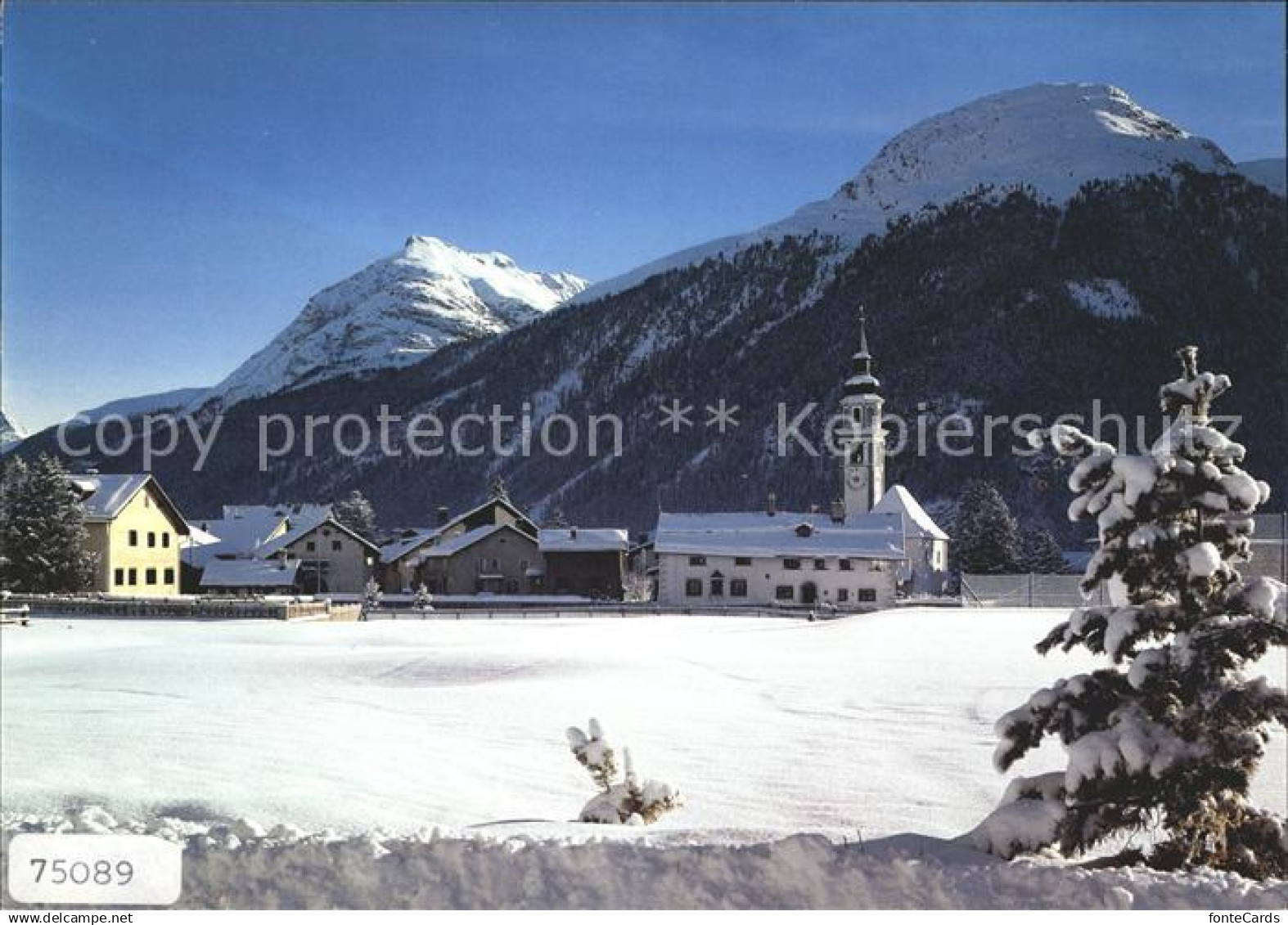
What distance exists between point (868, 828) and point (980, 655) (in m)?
→ 7.92

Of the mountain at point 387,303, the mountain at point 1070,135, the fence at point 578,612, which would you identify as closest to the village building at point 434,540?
the fence at point 578,612

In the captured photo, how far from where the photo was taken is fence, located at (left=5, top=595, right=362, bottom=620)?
62.4 ft

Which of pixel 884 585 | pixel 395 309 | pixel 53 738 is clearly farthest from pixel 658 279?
pixel 53 738

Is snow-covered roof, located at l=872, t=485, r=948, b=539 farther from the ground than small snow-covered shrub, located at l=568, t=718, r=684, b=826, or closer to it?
farther from the ground

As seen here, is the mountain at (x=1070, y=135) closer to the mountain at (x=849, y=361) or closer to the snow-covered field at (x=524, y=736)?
the mountain at (x=849, y=361)

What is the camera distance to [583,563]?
35469 millimetres

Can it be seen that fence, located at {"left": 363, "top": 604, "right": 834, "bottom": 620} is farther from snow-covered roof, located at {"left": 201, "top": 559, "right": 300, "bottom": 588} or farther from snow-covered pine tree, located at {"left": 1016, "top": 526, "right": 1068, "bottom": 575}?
snow-covered pine tree, located at {"left": 1016, "top": 526, "right": 1068, "bottom": 575}

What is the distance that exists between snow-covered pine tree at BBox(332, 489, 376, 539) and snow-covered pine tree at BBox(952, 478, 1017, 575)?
85.8 feet

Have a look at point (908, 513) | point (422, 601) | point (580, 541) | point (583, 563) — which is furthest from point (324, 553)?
point (908, 513)

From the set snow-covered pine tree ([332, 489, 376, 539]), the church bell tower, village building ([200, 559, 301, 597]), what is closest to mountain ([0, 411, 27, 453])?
village building ([200, 559, 301, 597])

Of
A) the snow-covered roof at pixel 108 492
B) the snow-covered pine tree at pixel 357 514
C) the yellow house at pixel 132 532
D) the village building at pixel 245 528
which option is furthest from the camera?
the snow-covered pine tree at pixel 357 514

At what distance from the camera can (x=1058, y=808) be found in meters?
4.62

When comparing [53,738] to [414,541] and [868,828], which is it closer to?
[868,828]

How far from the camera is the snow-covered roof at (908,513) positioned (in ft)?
126
